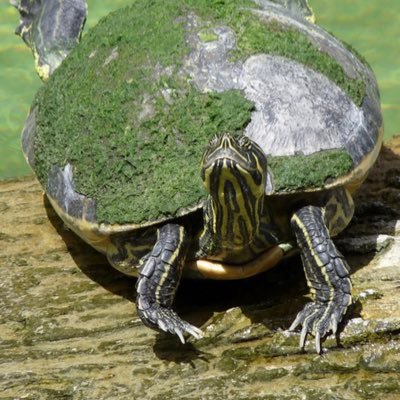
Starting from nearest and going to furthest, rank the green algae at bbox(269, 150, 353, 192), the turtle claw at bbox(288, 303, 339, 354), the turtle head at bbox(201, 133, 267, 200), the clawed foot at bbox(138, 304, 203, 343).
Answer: the turtle head at bbox(201, 133, 267, 200)
the turtle claw at bbox(288, 303, 339, 354)
the clawed foot at bbox(138, 304, 203, 343)
the green algae at bbox(269, 150, 353, 192)

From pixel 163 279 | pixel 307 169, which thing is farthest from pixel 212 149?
pixel 163 279

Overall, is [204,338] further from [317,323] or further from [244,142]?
[244,142]

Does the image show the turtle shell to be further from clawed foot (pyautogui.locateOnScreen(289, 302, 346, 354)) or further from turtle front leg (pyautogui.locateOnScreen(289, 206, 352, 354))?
clawed foot (pyautogui.locateOnScreen(289, 302, 346, 354))

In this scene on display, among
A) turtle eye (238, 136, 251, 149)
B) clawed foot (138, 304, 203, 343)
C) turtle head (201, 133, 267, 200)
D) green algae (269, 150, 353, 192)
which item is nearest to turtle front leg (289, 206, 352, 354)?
green algae (269, 150, 353, 192)

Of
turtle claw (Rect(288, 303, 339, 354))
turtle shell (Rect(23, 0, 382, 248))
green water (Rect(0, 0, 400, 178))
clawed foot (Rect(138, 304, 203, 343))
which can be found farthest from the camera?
green water (Rect(0, 0, 400, 178))

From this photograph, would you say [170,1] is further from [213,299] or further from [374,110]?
[213,299]

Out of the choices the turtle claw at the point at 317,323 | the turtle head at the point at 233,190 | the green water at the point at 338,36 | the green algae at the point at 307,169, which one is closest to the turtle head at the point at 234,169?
the turtle head at the point at 233,190
